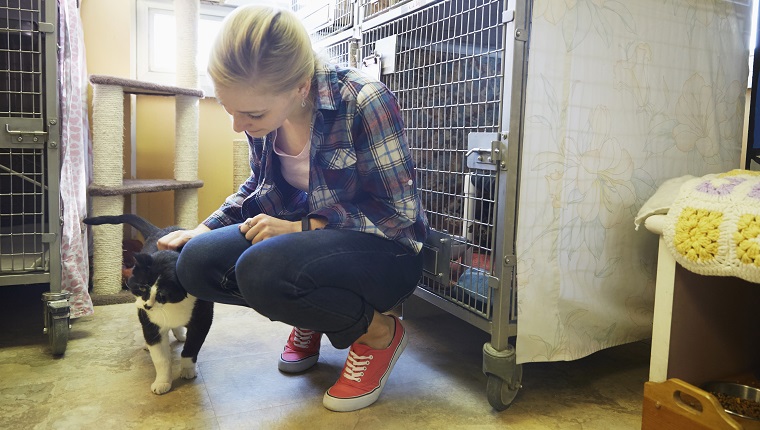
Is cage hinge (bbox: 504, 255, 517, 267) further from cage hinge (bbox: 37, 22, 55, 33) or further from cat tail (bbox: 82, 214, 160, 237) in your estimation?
cage hinge (bbox: 37, 22, 55, 33)

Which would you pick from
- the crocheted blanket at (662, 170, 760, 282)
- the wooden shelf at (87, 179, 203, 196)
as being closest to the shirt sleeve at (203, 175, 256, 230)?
the wooden shelf at (87, 179, 203, 196)

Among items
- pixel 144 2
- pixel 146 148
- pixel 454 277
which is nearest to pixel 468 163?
pixel 454 277

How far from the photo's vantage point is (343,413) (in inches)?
46.9

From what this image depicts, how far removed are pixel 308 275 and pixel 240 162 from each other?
1.48m

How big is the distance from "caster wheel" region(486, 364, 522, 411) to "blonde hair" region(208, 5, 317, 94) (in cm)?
71

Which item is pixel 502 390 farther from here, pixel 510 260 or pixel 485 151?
pixel 485 151

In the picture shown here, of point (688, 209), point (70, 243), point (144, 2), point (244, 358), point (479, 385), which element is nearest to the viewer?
A: point (688, 209)

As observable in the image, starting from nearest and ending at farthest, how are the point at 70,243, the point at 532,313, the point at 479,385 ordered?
the point at 532,313
the point at 479,385
the point at 70,243

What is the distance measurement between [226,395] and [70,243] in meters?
0.68

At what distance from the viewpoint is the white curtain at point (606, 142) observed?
1.16 m

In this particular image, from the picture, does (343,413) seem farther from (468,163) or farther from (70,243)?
(70,243)

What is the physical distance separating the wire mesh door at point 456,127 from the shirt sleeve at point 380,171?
0.17 meters

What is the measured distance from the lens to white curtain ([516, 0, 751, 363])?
1155 mm

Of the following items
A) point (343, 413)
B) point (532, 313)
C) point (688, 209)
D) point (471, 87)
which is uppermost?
point (471, 87)
